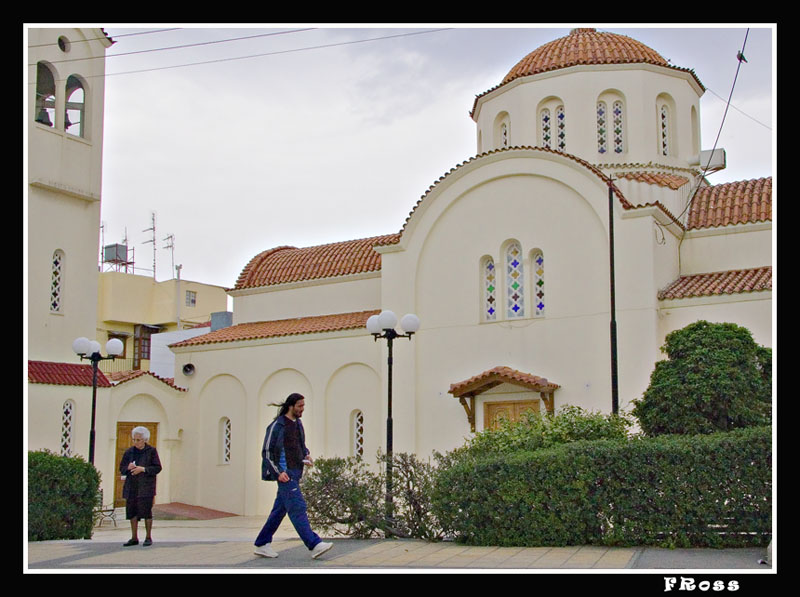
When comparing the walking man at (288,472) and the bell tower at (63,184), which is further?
the bell tower at (63,184)

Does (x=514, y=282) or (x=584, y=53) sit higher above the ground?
(x=584, y=53)

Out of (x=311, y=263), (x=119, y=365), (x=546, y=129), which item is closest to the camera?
(x=546, y=129)

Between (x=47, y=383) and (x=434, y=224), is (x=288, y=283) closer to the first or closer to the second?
(x=434, y=224)

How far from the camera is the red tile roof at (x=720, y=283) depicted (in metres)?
17.6

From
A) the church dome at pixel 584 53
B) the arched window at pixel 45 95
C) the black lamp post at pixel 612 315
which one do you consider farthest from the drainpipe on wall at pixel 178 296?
the black lamp post at pixel 612 315

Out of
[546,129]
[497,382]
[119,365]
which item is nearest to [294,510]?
[497,382]

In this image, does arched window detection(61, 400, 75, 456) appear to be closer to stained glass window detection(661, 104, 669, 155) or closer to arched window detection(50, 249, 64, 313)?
arched window detection(50, 249, 64, 313)

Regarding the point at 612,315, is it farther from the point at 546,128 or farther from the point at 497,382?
the point at 546,128

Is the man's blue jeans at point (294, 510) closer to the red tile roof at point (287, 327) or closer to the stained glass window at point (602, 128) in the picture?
the red tile roof at point (287, 327)

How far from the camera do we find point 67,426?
2031 centimetres

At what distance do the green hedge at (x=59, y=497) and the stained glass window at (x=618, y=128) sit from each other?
46.1 feet

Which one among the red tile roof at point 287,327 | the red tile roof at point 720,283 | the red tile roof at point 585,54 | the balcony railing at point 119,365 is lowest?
the balcony railing at point 119,365

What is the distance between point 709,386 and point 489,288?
8389mm

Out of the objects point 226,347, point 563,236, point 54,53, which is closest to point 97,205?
point 54,53
